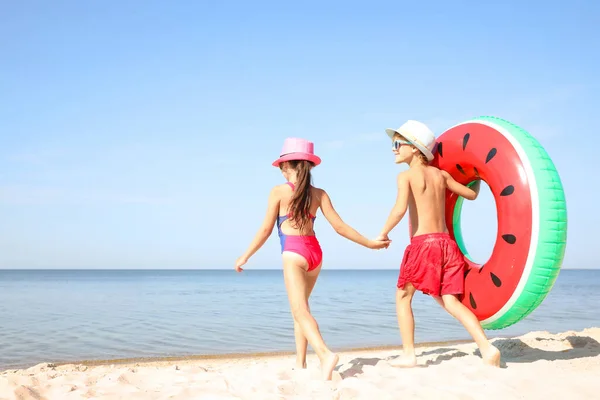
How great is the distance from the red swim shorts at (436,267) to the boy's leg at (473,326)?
0.08m

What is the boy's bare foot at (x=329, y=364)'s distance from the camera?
3.64m

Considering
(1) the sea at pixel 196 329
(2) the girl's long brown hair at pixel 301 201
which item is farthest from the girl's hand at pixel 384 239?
(1) the sea at pixel 196 329

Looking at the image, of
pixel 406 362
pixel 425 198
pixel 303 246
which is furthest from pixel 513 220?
pixel 303 246

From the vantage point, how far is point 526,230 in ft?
14.0

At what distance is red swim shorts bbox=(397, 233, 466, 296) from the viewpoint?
172 inches

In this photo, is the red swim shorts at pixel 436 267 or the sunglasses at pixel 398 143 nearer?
the red swim shorts at pixel 436 267

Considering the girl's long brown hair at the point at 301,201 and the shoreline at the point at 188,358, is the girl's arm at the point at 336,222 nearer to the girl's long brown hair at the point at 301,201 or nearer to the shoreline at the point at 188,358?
the girl's long brown hair at the point at 301,201

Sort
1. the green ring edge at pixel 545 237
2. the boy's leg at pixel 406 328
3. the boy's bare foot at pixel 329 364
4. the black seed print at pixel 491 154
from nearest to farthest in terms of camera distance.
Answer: the boy's bare foot at pixel 329 364
the green ring edge at pixel 545 237
the boy's leg at pixel 406 328
the black seed print at pixel 491 154

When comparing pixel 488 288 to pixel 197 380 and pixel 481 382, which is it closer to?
pixel 481 382

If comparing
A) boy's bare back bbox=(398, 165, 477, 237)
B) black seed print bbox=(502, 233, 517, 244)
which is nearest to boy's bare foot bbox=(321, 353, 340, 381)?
boy's bare back bbox=(398, 165, 477, 237)

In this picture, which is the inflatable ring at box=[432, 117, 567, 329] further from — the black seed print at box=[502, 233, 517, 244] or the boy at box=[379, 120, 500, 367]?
the boy at box=[379, 120, 500, 367]

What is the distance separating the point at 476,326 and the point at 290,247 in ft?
4.79

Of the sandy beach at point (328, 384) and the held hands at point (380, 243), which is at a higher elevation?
the held hands at point (380, 243)

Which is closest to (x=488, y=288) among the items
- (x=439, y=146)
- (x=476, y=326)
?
(x=476, y=326)
